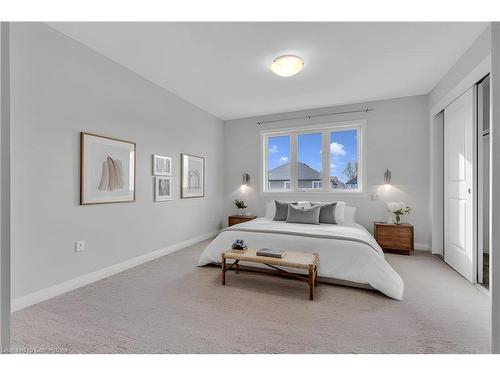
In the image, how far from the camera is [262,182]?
5223 millimetres

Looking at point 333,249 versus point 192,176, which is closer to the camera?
point 333,249

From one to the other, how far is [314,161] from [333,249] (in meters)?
2.60

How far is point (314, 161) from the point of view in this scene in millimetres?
4859

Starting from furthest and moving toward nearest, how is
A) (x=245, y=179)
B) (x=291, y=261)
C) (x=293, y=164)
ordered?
(x=245, y=179) < (x=293, y=164) < (x=291, y=261)

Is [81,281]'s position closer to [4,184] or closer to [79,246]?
[79,246]

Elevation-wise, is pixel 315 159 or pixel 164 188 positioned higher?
pixel 315 159

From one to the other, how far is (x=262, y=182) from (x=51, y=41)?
154 inches

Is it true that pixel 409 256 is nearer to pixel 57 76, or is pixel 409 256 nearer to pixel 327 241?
pixel 327 241

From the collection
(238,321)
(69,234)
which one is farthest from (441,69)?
(69,234)

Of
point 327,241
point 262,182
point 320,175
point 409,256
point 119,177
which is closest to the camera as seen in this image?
point 327,241

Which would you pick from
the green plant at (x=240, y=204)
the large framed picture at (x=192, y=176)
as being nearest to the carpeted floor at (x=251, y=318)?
the large framed picture at (x=192, y=176)

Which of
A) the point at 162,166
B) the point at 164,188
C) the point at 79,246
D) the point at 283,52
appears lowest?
the point at 79,246

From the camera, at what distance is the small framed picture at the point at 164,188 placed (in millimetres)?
3594

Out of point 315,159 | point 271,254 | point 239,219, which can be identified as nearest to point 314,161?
point 315,159
